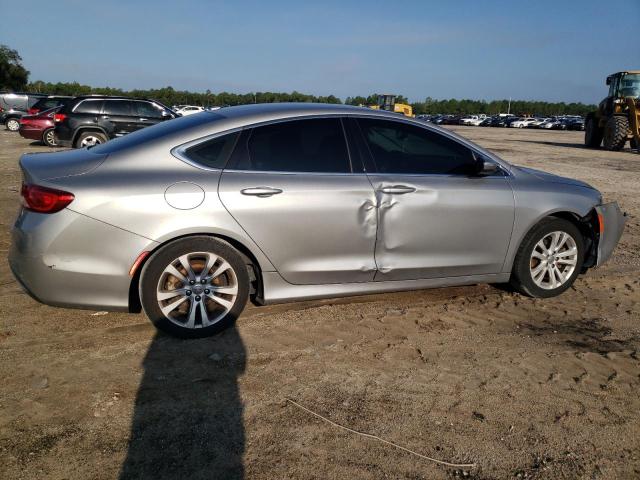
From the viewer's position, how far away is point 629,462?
8.31ft

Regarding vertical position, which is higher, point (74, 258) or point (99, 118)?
point (99, 118)

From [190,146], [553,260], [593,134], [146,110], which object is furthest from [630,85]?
[190,146]

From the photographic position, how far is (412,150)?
422 centimetres

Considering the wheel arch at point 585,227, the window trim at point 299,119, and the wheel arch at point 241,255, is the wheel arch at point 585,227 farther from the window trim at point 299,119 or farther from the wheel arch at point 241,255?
the wheel arch at point 241,255

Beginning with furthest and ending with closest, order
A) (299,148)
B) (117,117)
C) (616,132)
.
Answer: (616,132), (117,117), (299,148)

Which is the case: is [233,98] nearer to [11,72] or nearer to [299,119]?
[11,72]

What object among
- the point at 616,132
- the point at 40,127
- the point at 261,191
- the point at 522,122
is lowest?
the point at 261,191

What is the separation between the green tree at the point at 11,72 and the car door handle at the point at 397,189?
69.2m

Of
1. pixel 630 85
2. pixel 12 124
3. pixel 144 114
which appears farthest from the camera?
pixel 12 124

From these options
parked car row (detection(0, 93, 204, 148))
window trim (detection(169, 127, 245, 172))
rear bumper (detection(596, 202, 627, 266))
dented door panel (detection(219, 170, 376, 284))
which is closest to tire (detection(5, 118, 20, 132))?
parked car row (detection(0, 93, 204, 148))

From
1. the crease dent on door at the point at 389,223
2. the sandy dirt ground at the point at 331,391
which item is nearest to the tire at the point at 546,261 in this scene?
the sandy dirt ground at the point at 331,391

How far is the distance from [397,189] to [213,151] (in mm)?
1385

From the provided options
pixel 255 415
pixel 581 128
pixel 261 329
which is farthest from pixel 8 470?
pixel 581 128

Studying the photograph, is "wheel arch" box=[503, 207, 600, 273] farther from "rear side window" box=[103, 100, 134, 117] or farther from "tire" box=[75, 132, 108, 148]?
"rear side window" box=[103, 100, 134, 117]
